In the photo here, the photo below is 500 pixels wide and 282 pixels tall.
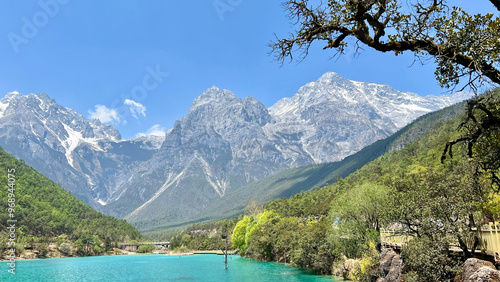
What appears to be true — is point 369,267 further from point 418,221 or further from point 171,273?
point 171,273

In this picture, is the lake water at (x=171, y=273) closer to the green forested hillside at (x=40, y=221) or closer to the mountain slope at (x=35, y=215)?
the green forested hillside at (x=40, y=221)

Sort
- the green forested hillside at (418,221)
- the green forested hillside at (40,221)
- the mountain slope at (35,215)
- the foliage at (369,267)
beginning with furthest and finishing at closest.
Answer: the mountain slope at (35,215), the green forested hillside at (40,221), the foliage at (369,267), the green forested hillside at (418,221)

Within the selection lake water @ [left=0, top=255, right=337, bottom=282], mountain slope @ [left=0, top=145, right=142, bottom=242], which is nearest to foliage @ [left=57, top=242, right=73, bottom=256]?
mountain slope @ [left=0, top=145, right=142, bottom=242]

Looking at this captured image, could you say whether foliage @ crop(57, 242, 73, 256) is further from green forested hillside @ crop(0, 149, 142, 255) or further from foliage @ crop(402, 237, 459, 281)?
foliage @ crop(402, 237, 459, 281)

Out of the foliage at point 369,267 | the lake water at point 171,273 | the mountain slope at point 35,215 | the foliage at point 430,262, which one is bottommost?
the lake water at point 171,273

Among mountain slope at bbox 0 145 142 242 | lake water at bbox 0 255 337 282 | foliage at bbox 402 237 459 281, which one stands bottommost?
lake water at bbox 0 255 337 282

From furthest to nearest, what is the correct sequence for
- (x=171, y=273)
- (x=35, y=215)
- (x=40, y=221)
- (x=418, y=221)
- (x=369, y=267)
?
(x=35, y=215) → (x=40, y=221) → (x=171, y=273) → (x=369, y=267) → (x=418, y=221)

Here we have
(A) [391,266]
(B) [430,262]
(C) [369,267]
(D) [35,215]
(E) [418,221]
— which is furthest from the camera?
(D) [35,215]

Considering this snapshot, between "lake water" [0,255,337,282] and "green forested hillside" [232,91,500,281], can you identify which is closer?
"green forested hillside" [232,91,500,281]

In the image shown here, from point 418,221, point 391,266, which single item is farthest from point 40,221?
point 418,221

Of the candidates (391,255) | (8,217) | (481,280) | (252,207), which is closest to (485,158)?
(481,280)

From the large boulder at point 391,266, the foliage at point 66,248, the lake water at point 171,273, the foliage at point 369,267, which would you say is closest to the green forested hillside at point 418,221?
the foliage at point 369,267

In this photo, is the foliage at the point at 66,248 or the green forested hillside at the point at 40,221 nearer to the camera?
the green forested hillside at the point at 40,221

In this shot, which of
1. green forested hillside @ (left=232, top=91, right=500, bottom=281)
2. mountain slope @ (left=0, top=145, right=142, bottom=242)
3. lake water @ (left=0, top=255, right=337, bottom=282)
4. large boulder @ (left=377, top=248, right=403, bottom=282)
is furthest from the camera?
mountain slope @ (left=0, top=145, right=142, bottom=242)
